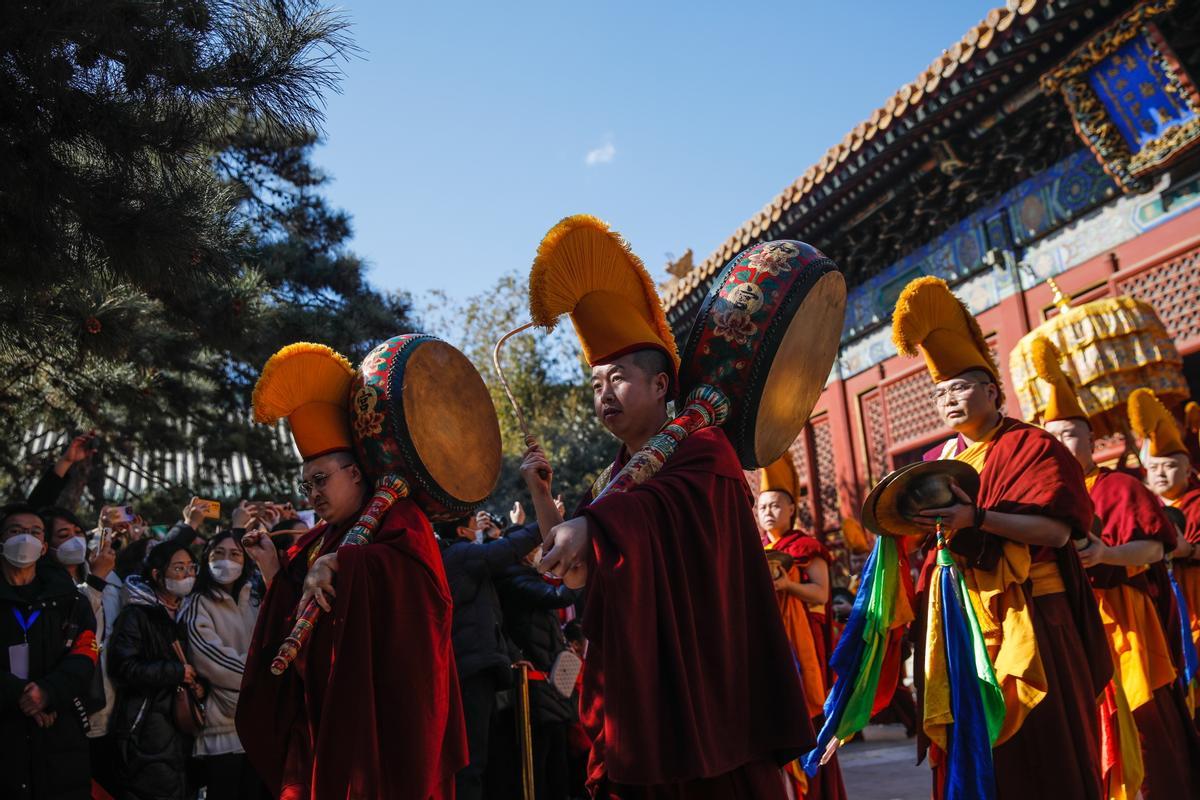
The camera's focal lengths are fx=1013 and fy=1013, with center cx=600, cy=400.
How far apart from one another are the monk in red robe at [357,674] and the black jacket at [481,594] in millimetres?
1360

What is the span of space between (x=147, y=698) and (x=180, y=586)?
0.62 m

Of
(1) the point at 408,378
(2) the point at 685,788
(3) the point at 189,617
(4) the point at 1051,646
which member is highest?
(1) the point at 408,378

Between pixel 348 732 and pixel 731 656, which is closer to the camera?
pixel 731 656

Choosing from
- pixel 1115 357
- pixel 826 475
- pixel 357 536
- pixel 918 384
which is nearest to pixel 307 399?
pixel 357 536

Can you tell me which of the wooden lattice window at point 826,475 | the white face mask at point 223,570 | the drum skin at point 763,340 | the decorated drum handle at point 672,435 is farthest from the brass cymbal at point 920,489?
the wooden lattice window at point 826,475

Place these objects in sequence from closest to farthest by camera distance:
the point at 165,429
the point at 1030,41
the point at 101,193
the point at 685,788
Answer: the point at 685,788 → the point at 101,193 → the point at 1030,41 → the point at 165,429

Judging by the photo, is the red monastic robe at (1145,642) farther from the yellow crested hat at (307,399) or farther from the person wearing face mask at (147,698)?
the person wearing face mask at (147,698)

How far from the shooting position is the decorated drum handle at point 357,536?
2.87 m

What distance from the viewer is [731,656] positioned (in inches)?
88.9

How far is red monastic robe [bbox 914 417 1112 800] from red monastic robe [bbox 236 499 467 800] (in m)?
1.69

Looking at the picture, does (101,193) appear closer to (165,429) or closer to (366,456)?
(366,456)

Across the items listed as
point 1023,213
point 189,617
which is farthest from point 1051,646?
point 1023,213

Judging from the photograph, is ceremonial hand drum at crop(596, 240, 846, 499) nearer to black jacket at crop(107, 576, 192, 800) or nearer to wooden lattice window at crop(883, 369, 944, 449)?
black jacket at crop(107, 576, 192, 800)

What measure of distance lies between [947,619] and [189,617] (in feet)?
12.0
